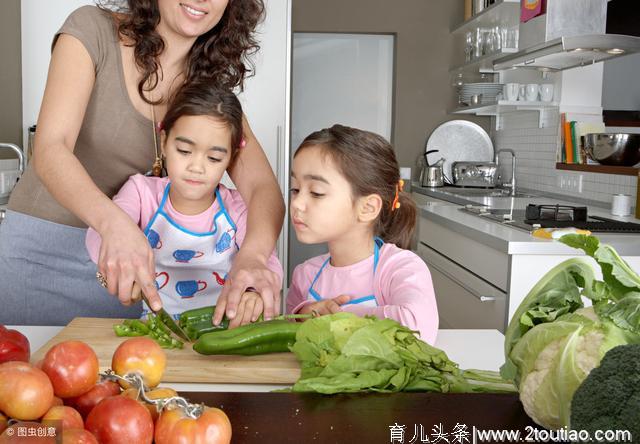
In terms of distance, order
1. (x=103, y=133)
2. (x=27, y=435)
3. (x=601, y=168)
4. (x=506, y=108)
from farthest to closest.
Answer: (x=506, y=108)
(x=601, y=168)
(x=103, y=133)
(x=27, y=435)

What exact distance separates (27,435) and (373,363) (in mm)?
562

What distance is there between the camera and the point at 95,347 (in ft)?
4.11

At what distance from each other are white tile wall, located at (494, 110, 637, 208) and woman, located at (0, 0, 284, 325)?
215 cm

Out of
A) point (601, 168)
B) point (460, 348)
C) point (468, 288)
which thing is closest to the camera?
point (460, 348)

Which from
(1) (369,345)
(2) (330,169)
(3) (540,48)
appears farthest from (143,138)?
(3) (540,48)

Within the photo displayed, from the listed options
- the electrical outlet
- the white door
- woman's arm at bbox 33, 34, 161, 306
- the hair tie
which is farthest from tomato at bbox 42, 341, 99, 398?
the white door

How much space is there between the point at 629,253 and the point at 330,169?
1185 millimetres

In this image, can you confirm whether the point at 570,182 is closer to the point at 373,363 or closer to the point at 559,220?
the point at 559,220

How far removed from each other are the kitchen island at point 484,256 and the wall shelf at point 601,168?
0.17m

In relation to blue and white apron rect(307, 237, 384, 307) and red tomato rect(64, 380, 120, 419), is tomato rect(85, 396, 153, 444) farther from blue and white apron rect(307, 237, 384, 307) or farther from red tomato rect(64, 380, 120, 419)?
blue and white apron rect(307, 237, 384, 307)

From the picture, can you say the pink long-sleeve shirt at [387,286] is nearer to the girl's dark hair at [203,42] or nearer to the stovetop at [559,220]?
the girl's dark hair at [203,42]

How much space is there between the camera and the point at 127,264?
3.77 feet

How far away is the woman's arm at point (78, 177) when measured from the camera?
3.80 feet

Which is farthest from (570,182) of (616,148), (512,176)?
(512,176)
